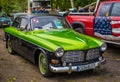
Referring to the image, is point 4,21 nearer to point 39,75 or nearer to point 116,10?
point 116,10

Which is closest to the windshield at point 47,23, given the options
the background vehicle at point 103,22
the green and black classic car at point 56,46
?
the green and black classic car at point 56,46

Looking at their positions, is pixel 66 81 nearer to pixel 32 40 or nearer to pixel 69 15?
pixel 32 40

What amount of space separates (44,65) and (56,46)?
79cm

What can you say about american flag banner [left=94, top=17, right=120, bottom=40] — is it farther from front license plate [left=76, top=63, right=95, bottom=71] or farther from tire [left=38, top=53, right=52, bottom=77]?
tire [left=38, top=53, right=52, bottom=77]

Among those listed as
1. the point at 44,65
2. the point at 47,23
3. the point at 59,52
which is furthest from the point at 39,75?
the point at 47,23

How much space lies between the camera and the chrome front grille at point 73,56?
649 cm

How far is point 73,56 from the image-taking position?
6551mm

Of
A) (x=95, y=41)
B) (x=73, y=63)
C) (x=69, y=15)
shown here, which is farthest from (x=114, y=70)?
(x=69, y=15)

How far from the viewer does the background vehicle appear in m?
8.98

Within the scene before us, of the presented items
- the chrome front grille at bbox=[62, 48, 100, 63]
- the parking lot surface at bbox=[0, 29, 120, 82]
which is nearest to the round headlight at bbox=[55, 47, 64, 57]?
the chrome front grille at bbox=[62, 48, 100, 63]

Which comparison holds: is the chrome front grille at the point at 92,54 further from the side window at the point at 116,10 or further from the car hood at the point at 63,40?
the side window at the point at 116,10

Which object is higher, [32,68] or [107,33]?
[107,33]

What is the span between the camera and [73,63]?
657cm

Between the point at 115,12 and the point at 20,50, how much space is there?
345 cm
